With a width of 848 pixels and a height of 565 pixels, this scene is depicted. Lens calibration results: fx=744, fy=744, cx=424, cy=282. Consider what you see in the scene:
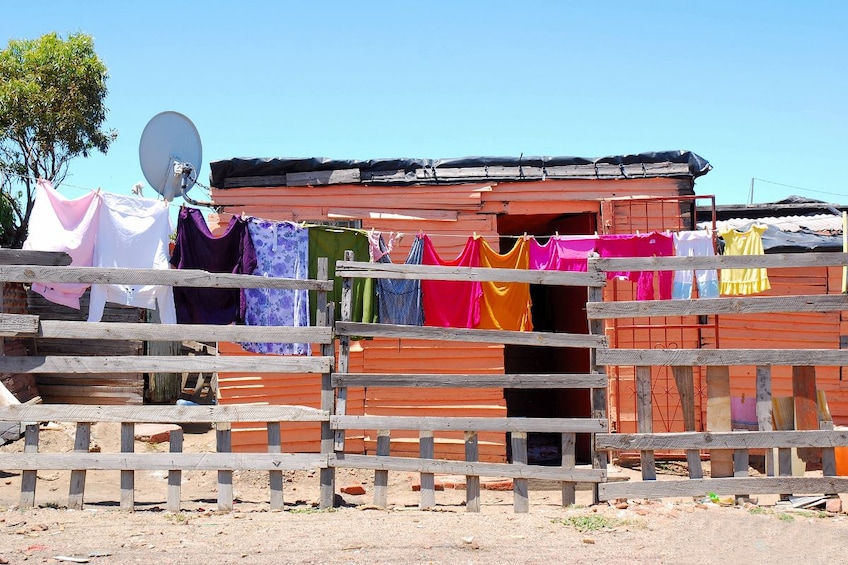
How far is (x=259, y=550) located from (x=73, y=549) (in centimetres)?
129

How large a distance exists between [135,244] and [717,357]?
635 centimetres

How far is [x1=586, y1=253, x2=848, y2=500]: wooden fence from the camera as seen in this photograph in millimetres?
6613

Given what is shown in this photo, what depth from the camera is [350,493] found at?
8766mm

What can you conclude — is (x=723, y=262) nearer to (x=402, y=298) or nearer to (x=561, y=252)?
(x=561, y=252)

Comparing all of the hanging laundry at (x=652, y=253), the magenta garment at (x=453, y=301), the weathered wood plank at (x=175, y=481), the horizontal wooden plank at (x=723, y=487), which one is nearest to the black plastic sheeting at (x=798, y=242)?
the hanging laundry at (x=652, y=253)

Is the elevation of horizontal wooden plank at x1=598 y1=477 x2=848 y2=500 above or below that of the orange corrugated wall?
below

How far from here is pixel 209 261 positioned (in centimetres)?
894

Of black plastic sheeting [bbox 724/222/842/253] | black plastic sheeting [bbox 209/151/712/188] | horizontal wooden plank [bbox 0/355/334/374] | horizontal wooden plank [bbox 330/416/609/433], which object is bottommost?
horizontal wooden plank [bbox 330/416/609/433]

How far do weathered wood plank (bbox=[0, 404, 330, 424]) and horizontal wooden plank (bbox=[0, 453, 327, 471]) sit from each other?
0.30m

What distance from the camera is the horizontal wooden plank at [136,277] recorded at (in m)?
6.55

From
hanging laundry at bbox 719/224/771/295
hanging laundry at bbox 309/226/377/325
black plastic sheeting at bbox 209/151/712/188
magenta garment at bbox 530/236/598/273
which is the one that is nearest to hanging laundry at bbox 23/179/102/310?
black plastic sheeting at bbox 209/151/712/188

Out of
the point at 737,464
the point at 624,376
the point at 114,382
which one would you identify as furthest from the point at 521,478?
the point at 114,382

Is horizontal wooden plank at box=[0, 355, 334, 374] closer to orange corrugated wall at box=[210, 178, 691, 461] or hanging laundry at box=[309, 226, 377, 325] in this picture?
hanging laundry at box=[309, 226, 377, 325]

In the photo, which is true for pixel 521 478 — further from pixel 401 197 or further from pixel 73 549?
pixel 401 197
